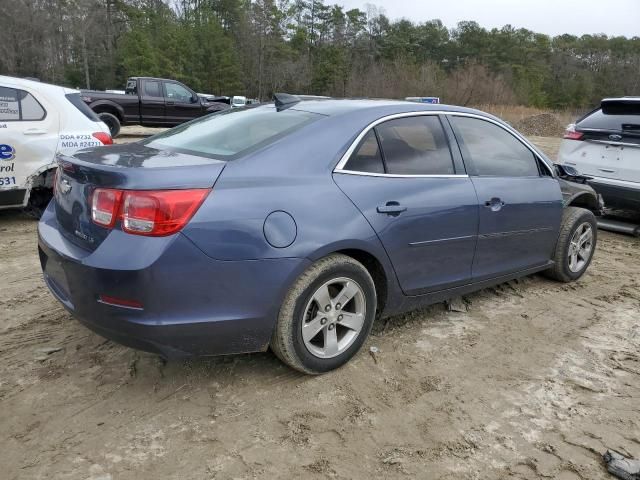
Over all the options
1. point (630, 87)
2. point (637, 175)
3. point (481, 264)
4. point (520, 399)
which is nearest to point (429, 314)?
point (481, 264)

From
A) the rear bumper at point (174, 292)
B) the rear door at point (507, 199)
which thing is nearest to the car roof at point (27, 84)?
the rear bumper at point (174, 292)

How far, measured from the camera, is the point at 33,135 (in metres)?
5.75

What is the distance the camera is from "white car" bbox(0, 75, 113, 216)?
562 centimetres

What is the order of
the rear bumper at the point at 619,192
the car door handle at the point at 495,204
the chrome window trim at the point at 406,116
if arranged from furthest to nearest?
1. the rear bumper at the point at 619,192
2. the car door handle at the point at 495,204
3. the chrome window trim at the point at 406,116

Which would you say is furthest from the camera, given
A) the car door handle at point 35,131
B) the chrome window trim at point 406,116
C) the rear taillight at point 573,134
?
the rear taillight at point 573,134

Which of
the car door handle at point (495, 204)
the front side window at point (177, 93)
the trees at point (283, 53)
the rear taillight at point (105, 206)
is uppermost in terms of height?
the trees at point (283, 53)

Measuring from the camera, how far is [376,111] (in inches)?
130

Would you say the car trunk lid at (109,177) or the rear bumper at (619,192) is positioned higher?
the car trunk lid at (109,177)

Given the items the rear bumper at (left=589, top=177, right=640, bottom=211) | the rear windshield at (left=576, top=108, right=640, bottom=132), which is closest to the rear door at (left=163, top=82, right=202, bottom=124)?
the rear windshield at (left=576, top=108, right=640, bottom=132)

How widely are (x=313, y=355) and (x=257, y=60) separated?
57267mm

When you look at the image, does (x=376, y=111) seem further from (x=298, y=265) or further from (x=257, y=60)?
(x=257, y=60)

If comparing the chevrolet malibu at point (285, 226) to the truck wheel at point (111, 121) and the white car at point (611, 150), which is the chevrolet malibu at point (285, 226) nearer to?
the white car at point (611, 150)

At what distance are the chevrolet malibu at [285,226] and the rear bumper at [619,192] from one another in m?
2.72

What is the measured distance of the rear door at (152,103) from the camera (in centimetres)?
1595
